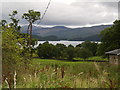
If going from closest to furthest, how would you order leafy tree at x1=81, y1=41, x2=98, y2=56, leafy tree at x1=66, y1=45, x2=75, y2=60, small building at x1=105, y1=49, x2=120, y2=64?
small building at x1=105, y1=49, x2=120, y2=64, leafy tree at x1=66, y1=45, x2=75, y2=60, leafy tree at x1=81, y1=41, x2=98, y2=56

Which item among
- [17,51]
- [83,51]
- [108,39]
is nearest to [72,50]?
[83,51]

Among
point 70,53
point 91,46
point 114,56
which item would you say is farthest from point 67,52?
point 114,56

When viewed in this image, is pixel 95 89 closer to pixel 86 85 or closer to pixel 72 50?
pixel 86 85

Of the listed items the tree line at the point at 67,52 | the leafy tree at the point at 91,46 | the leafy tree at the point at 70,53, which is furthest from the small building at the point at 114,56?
the leafy tree at the point at 91,46

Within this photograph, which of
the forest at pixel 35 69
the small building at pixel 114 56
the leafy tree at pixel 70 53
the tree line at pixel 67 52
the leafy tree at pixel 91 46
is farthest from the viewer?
the leafy tree at pixel 91 46

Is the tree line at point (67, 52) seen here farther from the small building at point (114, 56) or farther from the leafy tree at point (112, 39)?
the small building at point (114, 56)

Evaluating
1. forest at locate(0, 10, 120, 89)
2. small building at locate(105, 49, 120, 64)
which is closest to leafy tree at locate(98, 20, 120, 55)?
small building at locate(105, 49, 120, 64)

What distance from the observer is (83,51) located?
54531 mm

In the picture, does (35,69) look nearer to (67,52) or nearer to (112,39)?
(112,39)

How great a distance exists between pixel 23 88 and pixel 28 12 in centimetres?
659

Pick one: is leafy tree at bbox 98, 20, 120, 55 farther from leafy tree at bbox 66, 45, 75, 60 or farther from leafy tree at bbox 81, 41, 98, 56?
leafy tree at bbox 81, 41, 98, 56

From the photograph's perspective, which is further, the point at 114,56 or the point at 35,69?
the point at 114,56

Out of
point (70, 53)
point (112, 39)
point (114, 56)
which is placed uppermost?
point (112, 39)

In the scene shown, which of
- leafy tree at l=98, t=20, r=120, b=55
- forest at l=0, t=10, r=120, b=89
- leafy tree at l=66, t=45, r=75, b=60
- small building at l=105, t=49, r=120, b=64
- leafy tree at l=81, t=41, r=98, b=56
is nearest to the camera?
forest at l=0, t=10, r=120, b=89
